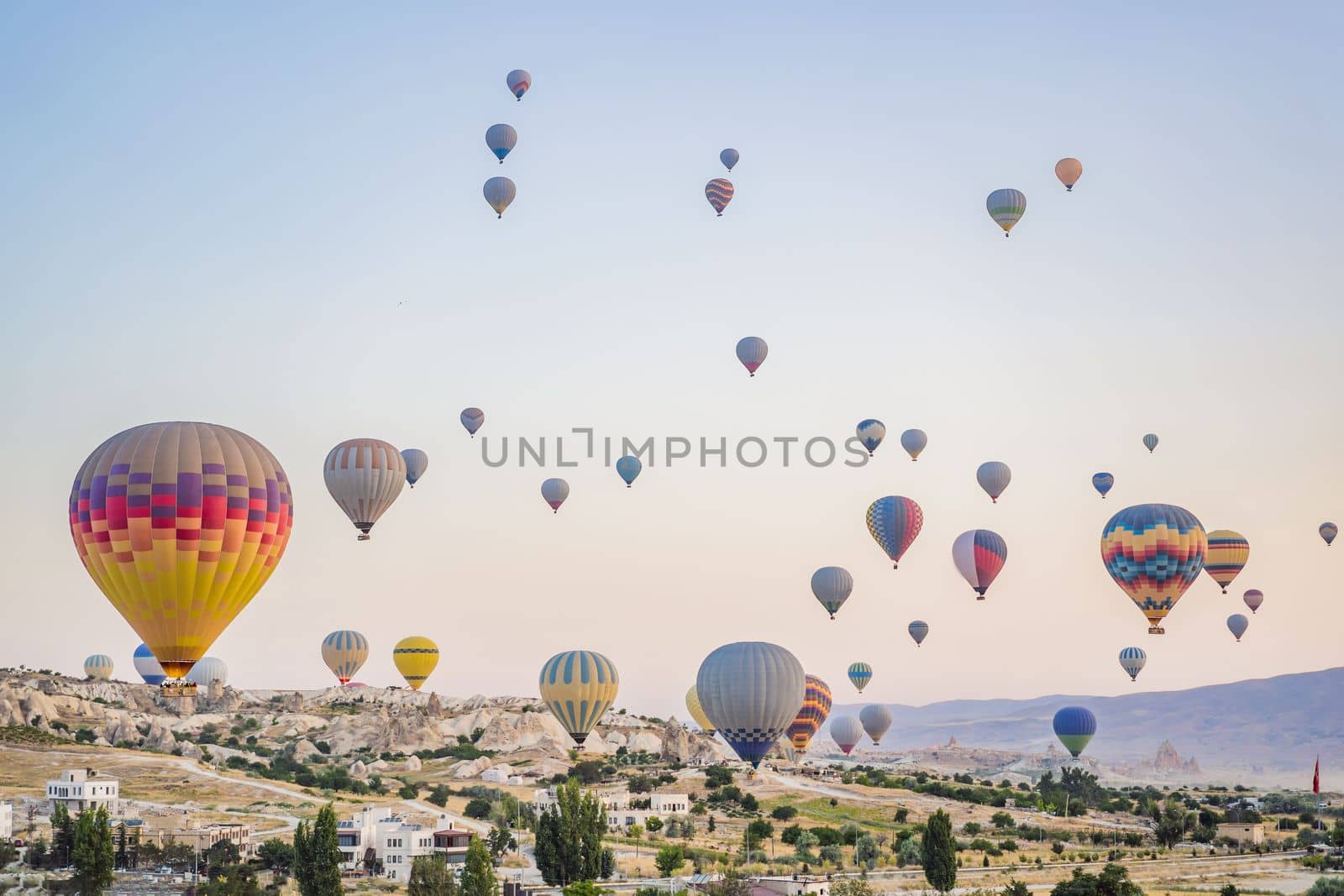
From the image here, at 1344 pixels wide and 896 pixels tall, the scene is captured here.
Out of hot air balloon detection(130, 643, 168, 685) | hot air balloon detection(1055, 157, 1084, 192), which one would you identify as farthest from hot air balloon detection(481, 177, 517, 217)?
hot air balloon detection(130, 643, 168, 685)

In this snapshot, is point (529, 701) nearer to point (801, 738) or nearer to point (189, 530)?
point (801, 738)

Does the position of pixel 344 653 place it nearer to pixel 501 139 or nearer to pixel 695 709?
pixel 695 709

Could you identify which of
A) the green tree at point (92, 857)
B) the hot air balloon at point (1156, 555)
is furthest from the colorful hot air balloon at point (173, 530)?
the hot air balloon at point (1156, 555)

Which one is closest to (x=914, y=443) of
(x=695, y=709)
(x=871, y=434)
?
(x=871, y=434)

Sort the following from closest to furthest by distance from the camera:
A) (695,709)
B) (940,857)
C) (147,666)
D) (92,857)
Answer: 1. (92,857)
2. (940,857)
3. (695,709)
4. (147,666)

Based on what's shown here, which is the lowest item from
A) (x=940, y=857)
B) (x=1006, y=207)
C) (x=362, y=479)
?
(x=940, y=857)

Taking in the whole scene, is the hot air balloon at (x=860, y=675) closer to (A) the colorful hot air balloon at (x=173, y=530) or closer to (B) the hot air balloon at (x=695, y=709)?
(B) the hot air balloon at (x=695, y=709)
